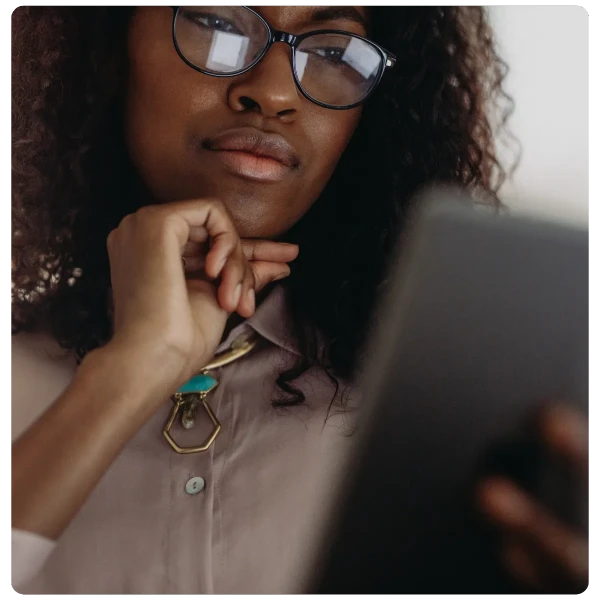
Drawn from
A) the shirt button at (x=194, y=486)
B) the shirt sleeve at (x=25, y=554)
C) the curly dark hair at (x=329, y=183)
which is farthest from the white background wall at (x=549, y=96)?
the shirt sleeve at (x=25, y=554)

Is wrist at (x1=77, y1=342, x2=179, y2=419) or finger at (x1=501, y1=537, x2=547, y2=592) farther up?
wrist at (x1=77, y1=342, x2=179, y2=419)

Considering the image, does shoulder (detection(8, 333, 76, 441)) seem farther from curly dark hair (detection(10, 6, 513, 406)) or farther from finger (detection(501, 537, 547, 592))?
finger (detection(501, 537, 547, 592))

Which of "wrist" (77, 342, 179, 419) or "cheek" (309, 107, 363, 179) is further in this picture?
"cheek" (309, 107, 363, 179)

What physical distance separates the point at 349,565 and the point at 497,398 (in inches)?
6.5

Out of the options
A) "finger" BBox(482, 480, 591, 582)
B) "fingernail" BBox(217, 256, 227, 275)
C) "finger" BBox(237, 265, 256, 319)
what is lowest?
"finger" BBox(482, 480, 591, 582)

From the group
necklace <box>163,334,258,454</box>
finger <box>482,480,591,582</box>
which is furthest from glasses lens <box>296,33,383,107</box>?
finger <box>482,480,591,582</box>

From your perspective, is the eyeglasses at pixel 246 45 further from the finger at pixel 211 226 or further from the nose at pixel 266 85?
the finger at pixel 211 226

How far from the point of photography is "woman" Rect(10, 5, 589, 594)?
417 mm

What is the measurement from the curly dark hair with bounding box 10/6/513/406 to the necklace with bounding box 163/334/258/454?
0.20ft

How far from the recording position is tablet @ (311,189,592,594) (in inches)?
16.7

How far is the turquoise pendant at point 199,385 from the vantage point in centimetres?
45

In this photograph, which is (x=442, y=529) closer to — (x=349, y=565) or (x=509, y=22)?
(x=349, y=565)

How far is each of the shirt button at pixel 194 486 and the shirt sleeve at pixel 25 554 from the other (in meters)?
0.10

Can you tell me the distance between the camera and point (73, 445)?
39cm
